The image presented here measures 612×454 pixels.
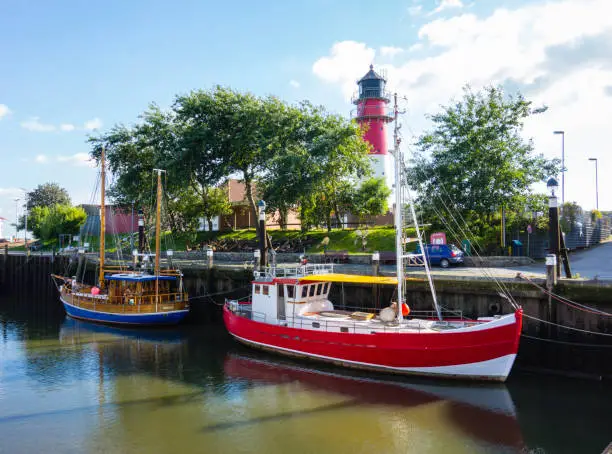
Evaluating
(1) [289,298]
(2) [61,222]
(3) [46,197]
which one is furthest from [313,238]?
(3) [46,197]

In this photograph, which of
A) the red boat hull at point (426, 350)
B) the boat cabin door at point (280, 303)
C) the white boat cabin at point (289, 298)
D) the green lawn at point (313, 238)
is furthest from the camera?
the green lawn at point (313, 238)

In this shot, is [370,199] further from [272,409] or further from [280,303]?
[272,409]

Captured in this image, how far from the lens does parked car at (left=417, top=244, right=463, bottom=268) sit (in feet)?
82.3

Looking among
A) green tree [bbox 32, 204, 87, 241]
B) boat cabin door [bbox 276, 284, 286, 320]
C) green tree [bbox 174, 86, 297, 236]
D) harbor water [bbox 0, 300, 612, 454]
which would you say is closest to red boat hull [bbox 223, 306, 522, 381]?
harbor water [bbox 0, 300, 612, 454]

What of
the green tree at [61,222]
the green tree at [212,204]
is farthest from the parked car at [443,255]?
the green tree at [61,222]

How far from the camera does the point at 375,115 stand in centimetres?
4669

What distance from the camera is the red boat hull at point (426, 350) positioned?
14906 mm

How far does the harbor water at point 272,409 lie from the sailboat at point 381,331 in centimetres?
61

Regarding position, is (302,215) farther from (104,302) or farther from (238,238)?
(104,302)

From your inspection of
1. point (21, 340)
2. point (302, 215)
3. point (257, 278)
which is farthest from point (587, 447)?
point (302, 215)

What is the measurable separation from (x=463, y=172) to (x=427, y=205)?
300 centimetres

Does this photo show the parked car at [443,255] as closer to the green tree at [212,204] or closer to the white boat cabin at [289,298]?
the white boat cabin at [289,298]

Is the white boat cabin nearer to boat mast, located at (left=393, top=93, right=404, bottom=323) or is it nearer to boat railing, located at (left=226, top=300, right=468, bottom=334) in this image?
boat railing, located at (left=226, top=300, right=468, bottom=334)

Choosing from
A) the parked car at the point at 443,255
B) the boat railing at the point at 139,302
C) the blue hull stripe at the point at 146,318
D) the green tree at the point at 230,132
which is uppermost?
the green tree at the point at 230,132
